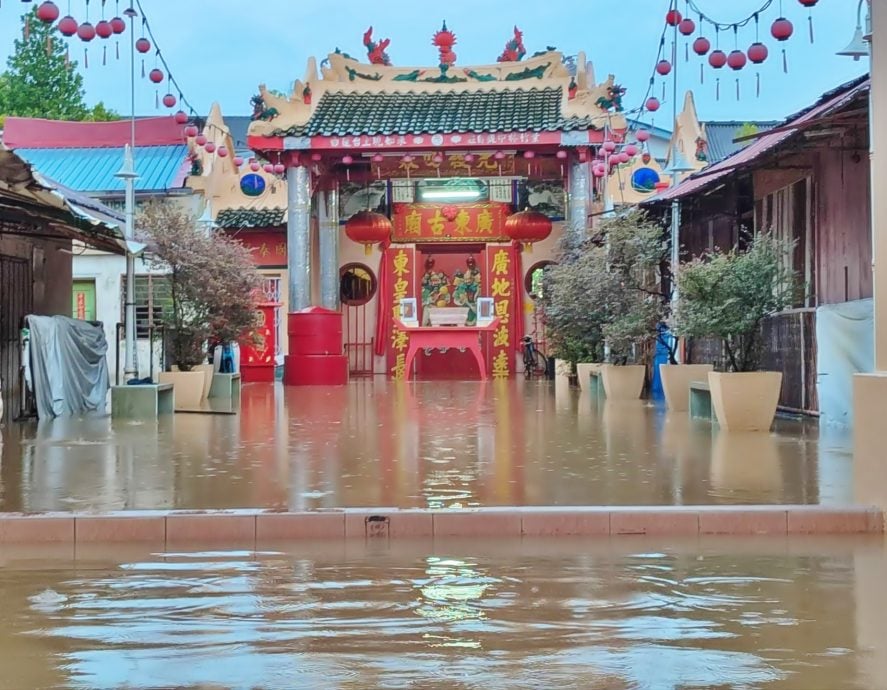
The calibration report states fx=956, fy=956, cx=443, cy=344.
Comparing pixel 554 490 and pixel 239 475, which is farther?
pixel 239 475

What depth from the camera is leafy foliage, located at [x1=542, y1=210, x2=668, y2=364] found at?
11.9 meters

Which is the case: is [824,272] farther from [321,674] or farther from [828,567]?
[321,674]

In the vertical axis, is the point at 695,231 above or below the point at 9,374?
above

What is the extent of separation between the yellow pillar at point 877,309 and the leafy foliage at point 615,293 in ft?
22.6

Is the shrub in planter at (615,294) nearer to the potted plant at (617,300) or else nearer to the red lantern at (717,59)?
the potted plant at (617,300)

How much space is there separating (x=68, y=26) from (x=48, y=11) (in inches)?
15.2

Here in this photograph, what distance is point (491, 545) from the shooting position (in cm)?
429

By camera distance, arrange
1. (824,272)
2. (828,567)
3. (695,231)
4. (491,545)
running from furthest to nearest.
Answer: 1. (695,231)
2. (824,272)
3. (491,545)
4. (828,567)

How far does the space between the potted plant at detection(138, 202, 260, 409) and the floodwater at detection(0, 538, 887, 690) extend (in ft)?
26.0

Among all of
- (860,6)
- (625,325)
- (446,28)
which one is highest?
(446,28)

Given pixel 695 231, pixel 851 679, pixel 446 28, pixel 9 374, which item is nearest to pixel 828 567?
pixel 851 679

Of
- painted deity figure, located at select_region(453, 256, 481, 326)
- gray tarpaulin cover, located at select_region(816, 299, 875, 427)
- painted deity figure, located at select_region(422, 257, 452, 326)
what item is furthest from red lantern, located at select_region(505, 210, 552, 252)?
gray tarpaulin cover, located at select_region(816, 299, 875, 427)

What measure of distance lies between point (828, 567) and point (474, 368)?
18449 millimetres

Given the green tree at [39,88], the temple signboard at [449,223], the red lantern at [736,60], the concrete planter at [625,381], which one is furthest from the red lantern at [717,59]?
the green tree at [39,88]
